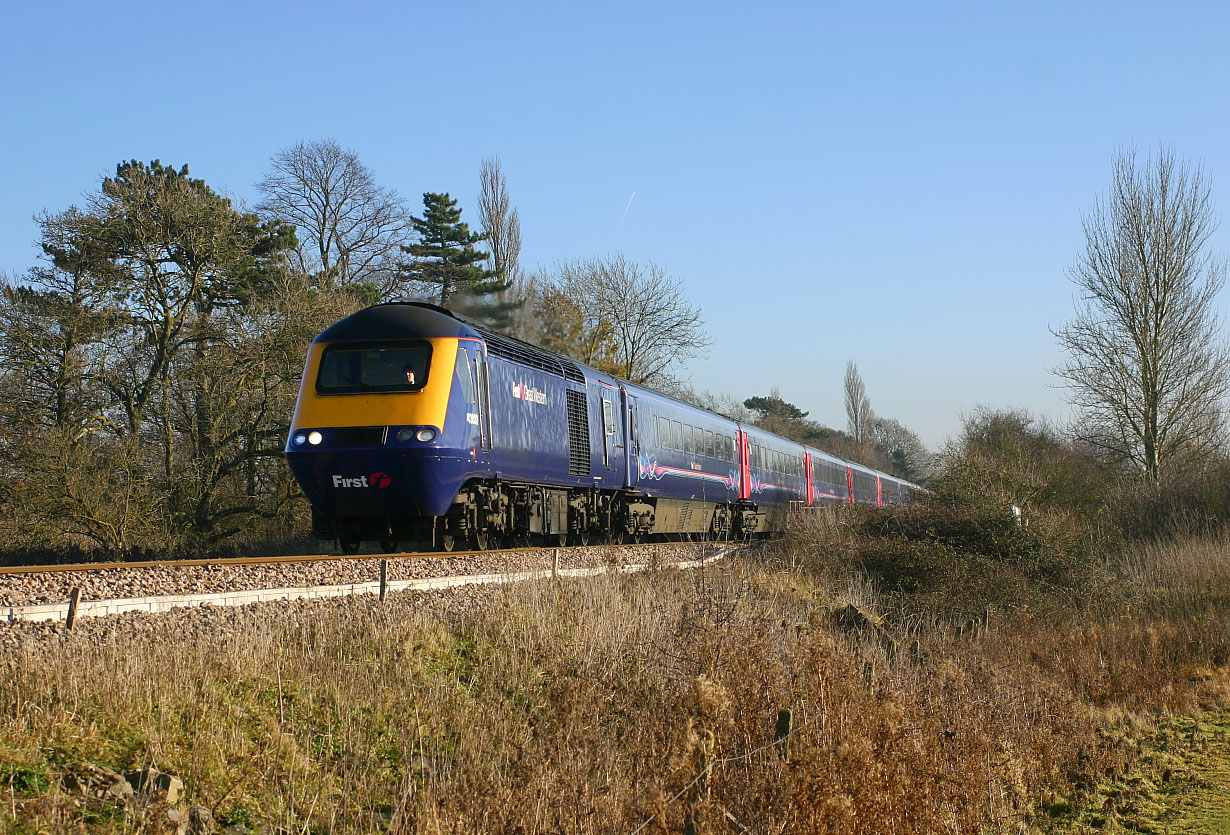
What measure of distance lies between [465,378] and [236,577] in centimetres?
402

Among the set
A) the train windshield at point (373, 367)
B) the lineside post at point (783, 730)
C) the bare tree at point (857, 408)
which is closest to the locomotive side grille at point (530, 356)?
the train windshield at point (373, 367)

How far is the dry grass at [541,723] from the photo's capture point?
5348 mm

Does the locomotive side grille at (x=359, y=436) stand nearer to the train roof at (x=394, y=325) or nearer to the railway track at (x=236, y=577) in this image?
the train roof at (x=394, y=325)

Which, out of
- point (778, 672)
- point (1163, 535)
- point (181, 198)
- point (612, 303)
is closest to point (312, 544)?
point (181, 198)

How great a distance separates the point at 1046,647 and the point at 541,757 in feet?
33.4

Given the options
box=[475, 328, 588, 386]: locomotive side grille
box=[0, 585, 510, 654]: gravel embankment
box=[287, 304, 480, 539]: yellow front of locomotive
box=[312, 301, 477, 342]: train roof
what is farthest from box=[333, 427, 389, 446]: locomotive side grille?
box=[0, 585, 510, 654]: gravel embankment

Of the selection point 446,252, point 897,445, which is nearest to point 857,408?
point 897,445

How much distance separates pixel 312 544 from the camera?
20828 mm

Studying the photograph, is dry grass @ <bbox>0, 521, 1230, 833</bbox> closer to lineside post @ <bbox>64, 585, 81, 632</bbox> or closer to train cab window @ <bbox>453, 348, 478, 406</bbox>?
lineside post @ <bbox>64, 585, 81, 632</bbox>

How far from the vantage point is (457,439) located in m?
12.6

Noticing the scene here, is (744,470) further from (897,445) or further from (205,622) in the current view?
(897,445)

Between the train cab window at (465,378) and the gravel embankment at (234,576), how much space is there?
2.00 metres

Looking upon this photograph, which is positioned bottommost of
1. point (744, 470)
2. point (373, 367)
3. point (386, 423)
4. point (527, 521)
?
point (527, 521)

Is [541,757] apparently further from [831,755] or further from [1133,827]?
[1133,827]
